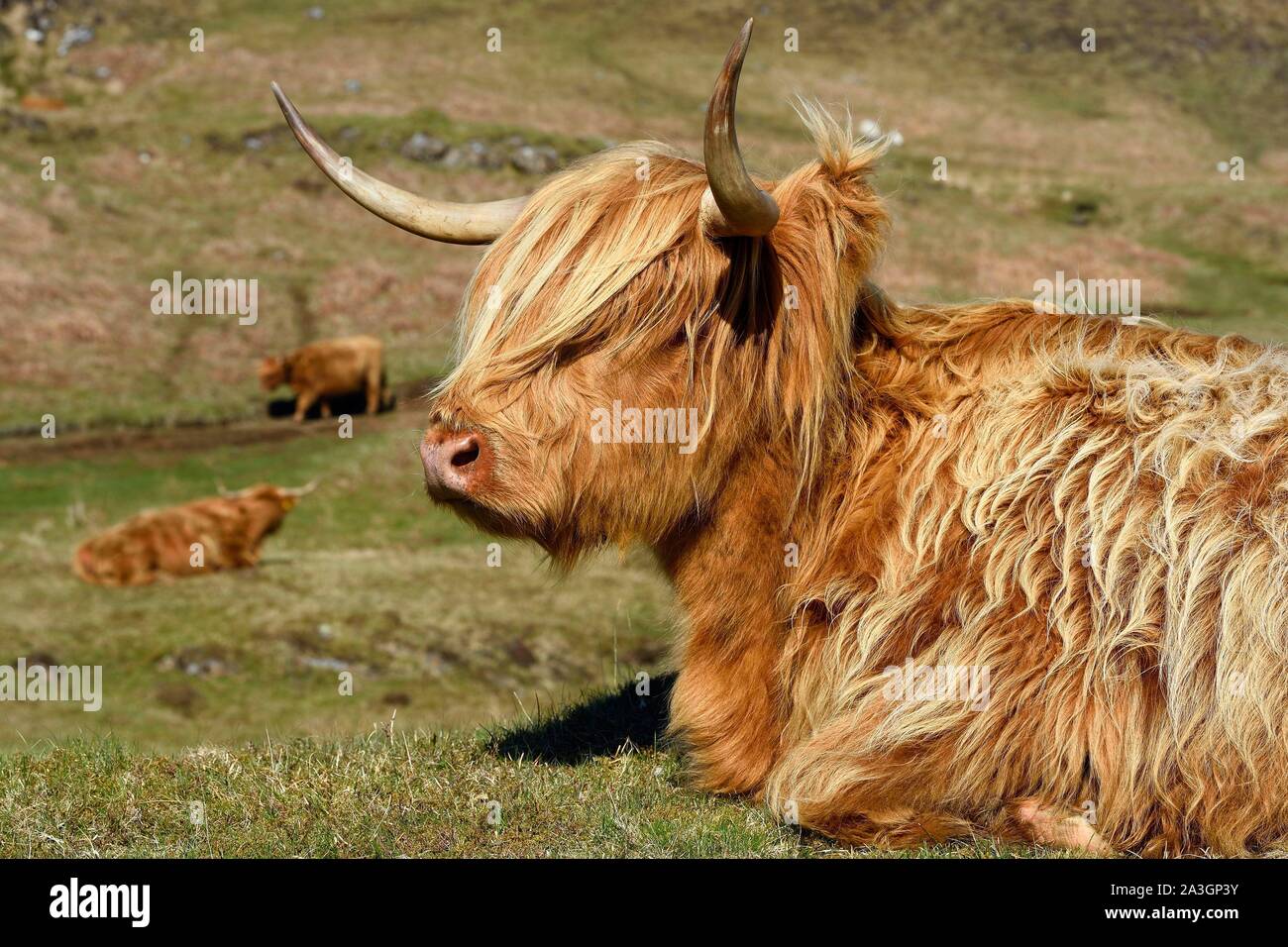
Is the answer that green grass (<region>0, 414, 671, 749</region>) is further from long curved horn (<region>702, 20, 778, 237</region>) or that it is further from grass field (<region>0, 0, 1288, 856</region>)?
long curved horn (<region>702, 20, 778, 237</region>)

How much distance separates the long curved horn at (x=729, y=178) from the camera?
3645mm

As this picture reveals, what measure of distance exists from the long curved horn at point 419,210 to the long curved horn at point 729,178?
1.01m

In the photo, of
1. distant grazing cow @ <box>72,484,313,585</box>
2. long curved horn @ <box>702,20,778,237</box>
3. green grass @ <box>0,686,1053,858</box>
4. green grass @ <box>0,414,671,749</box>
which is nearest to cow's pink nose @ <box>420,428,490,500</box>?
long curved horn @ <box>702,20,778,237</box>

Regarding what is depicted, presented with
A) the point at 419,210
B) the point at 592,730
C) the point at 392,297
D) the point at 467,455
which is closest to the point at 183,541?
the point at 592,730

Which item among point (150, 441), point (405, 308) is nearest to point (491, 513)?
point (150, 441)

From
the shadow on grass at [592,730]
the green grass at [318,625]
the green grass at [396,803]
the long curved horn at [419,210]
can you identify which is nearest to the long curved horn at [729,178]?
the long curved horn at [419,210]

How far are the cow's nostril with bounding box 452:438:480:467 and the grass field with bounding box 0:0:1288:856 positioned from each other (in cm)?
126

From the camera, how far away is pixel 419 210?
5.07 metres

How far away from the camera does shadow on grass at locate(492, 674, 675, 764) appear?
5457mm

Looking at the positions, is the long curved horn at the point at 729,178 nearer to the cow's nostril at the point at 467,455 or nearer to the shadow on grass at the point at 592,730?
the cow's nostril at the point at 467,455

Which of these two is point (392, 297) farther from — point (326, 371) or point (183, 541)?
point (183, 541)

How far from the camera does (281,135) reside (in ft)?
155

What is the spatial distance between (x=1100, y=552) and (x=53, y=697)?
11.5 meters

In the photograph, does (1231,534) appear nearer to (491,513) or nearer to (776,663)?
(776,663)
